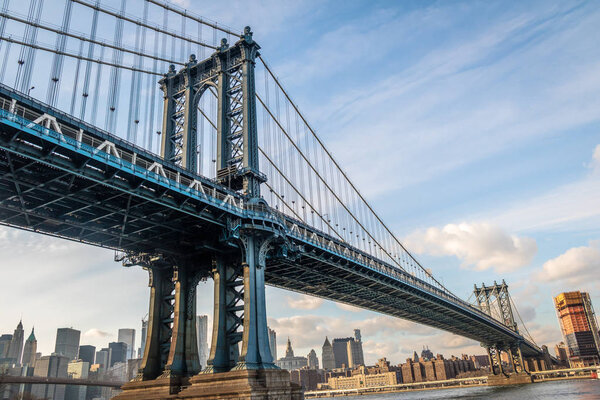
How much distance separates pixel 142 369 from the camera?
46.2 m

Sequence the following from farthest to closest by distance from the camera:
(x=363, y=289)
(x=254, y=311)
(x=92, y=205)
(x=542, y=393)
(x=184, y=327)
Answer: (x=542, y=393) < (x=363, y=289) < (x=184, y=327) < (x=254, y=311) < (x=92, y=205)

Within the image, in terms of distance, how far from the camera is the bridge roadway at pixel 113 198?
1202 inches

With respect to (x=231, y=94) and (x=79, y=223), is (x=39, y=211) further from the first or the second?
(x=231, y=94)

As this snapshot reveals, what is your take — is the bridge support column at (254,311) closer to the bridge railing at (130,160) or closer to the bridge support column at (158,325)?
the bridge railing at (130,160)

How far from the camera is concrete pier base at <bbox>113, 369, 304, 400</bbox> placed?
38.2 meters

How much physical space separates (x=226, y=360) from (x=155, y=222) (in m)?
13.3

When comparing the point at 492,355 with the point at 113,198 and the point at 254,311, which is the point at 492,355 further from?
the point at 113,198

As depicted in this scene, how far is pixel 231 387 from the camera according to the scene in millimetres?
38594

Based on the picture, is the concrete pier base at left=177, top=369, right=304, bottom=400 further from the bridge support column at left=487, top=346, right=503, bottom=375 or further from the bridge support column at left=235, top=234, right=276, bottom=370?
the bridge support column at left=487, top=346, right=503, bottom=375

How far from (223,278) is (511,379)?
131896 millimetres

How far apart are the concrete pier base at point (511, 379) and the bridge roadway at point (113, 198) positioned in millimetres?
112460

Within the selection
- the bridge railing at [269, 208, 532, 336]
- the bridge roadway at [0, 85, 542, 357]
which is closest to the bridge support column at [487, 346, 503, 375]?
the bridge railing at [269, 208, 532, 336]

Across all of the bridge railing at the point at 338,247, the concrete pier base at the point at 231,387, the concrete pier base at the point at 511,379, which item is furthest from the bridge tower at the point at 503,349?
the concrete pier base at the point at 231,387

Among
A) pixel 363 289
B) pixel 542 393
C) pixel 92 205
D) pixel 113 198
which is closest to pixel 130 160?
pixel 113 198
